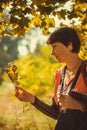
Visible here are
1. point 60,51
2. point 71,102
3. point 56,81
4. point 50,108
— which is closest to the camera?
point 71,102

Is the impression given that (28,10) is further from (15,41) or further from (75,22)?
(15,41)

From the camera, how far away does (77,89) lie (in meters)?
3.19

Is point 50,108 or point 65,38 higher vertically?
point 65,38

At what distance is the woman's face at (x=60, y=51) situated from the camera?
333 centimetres

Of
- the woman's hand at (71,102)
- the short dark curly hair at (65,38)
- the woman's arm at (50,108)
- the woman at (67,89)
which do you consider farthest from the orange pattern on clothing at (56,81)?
the woman's hand at (71,102)

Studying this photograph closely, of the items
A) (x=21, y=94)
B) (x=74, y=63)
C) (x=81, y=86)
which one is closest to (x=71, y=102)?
(x=81, y=86)

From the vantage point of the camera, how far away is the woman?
10.0 feet

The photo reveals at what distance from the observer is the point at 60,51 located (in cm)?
334

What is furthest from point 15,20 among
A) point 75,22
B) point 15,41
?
point 15,41

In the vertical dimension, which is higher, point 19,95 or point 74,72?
point 74,72

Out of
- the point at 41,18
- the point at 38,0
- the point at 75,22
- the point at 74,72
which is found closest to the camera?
the point at 74,72

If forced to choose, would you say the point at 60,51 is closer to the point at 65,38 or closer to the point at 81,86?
the point at 65,38

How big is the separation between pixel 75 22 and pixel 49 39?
210 cm

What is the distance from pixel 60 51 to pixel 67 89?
33 centimetres
